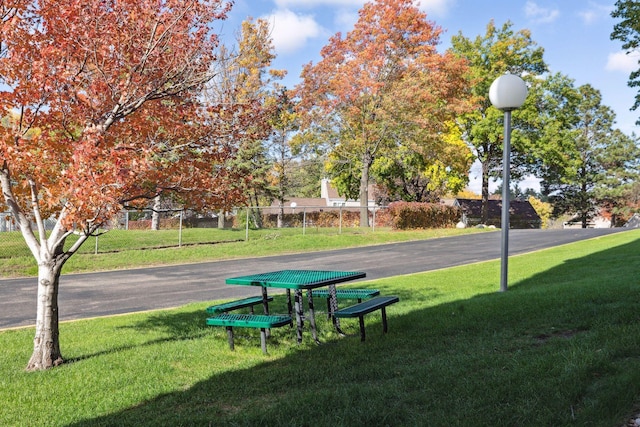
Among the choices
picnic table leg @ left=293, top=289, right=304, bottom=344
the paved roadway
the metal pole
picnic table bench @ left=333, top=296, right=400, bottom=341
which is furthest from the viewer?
the paved roadway

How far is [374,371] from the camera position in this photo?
455 cm

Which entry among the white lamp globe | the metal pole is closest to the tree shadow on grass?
the metal pole

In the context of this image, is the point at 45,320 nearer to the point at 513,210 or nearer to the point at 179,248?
the point at 179,248

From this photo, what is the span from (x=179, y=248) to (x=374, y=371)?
16523mm

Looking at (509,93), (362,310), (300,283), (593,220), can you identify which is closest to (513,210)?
(593,220)

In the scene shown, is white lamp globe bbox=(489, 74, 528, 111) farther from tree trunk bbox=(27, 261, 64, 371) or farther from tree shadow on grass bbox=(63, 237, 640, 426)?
tree trunk bbox=(27, 261, 64, 371)

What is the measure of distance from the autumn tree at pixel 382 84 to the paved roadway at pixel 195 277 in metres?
9.33

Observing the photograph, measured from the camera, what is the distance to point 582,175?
54594 mm

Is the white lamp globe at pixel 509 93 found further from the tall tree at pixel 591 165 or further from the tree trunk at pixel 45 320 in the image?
the tall tree at pixel 591 165

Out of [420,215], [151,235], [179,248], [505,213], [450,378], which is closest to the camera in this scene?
[450,378]

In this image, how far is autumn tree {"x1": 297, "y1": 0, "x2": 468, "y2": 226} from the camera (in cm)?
2777

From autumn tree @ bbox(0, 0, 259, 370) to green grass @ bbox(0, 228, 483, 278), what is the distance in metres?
11.0

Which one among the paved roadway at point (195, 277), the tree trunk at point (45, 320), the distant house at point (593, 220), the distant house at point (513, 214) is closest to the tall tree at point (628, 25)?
the paved roadway at point (195, 277)

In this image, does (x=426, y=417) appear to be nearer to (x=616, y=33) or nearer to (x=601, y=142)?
(x=616, y=33)
